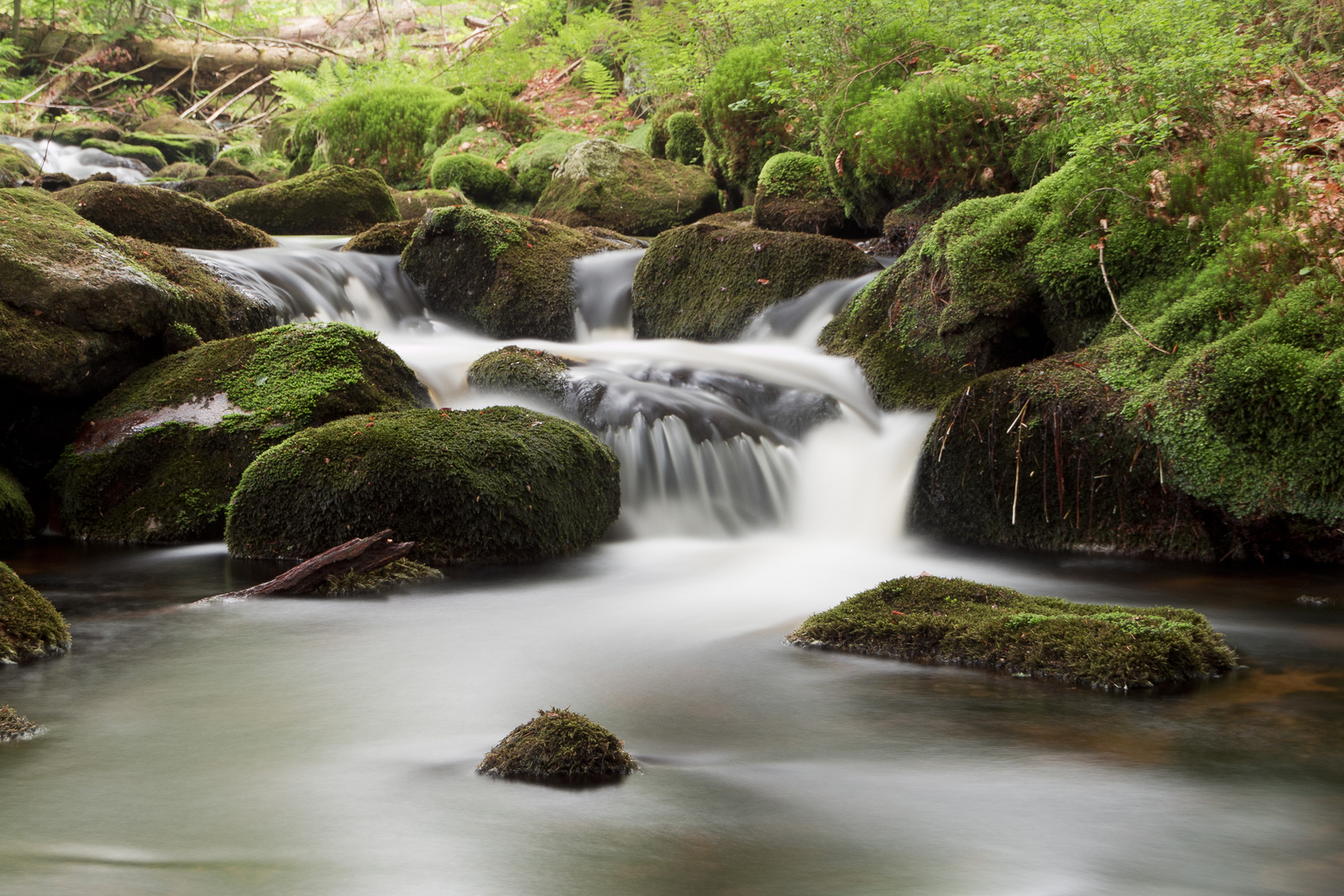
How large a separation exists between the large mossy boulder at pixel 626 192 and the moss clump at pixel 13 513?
736cm

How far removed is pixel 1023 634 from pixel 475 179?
12677mm

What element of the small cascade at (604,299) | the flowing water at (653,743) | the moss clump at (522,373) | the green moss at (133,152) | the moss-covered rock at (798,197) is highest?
the green moss at (133,152)

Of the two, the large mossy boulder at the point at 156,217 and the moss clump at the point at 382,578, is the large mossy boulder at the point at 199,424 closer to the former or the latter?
the moss clump at the point at 382,578

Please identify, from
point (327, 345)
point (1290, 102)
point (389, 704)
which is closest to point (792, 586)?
point (389, 704)

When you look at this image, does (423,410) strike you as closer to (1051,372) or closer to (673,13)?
(1051,372)

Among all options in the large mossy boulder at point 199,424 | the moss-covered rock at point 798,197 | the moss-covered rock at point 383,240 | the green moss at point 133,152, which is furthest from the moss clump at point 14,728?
the green moss at point 133,152

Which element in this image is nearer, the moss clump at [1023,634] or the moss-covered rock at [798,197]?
the moss clump at [1023,634]

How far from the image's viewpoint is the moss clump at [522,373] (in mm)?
7762

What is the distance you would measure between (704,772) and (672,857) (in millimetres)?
551

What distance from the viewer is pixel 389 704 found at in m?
3.68

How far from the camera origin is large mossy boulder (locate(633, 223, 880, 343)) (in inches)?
368

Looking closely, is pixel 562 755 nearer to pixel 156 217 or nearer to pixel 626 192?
pixel 156 217

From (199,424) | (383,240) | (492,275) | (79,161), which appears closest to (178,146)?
(79,161)

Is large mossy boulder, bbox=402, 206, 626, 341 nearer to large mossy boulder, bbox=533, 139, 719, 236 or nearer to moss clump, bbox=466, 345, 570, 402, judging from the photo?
moss clump, bbox=466, 345, 570, 402
